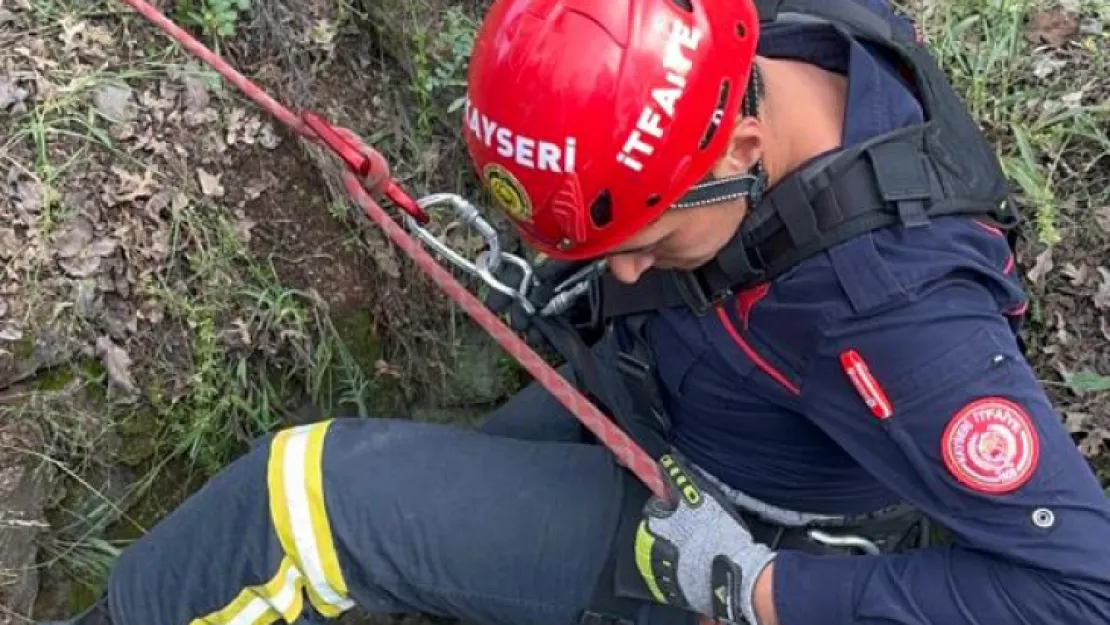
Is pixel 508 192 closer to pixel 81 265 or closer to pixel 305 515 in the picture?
pixel 305 515

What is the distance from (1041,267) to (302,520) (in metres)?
2.24

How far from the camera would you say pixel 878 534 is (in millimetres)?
2570

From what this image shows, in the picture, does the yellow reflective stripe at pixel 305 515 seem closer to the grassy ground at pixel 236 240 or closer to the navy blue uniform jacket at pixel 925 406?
the grassy ground at pixel 236 240

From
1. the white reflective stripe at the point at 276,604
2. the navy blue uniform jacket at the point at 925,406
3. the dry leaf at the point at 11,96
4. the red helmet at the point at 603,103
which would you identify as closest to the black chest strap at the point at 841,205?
the navy blue uniform jacket at the point at 925,406

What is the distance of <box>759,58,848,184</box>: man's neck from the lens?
6.83 ft

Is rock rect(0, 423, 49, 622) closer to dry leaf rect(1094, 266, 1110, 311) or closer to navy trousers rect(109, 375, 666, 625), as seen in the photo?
navy trousers rect(109, 375, 666, 625)

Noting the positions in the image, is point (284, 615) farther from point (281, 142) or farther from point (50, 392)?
point (281, 142)

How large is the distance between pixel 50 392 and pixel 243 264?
0.61 meters

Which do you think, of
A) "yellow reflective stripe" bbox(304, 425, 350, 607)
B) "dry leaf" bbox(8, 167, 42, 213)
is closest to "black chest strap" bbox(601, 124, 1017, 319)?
"yellow reflective stripe" bbox(304, 425, 350, 607)

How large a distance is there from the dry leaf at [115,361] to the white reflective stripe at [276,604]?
2.82ft

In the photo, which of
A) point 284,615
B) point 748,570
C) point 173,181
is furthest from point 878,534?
point 173,181

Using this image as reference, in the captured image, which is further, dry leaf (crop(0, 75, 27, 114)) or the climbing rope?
dry leaf (crop(0, 75, 27, 114))

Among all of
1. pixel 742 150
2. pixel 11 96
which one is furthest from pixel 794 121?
pixel 11 96

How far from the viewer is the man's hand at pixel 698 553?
7.36ft
